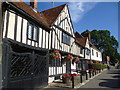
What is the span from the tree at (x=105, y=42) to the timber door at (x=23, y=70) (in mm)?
43471

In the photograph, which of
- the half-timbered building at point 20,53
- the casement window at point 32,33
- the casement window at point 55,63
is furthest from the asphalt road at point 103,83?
the casement window at point 32,33

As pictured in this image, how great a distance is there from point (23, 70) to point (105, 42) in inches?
1811

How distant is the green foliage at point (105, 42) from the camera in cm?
4903

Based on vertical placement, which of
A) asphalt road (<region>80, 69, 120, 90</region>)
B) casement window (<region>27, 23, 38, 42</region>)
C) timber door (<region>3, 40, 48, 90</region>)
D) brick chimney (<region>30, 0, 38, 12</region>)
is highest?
brick chimney (<region>30, 0, 38, 12</region>)

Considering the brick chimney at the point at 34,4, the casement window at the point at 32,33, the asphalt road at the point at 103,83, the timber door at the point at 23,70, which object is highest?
the brick chimney at the point at 34,4

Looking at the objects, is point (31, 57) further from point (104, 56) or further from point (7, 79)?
point (104, 56)

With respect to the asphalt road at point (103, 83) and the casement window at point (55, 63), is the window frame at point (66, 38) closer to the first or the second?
→ the casement window at point (55, 63)

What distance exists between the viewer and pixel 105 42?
49.0 metres

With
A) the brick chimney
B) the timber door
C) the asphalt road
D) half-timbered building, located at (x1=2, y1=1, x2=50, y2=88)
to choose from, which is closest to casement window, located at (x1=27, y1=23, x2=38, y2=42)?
half-timbered building, located at (x1=2, y1=1, x2=50, y2=88)

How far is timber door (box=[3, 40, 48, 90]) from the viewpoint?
597cm

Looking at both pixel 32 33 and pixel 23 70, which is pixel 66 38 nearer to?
pixel 32 33

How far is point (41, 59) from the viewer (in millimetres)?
9266

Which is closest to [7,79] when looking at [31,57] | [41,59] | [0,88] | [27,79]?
[0,88]

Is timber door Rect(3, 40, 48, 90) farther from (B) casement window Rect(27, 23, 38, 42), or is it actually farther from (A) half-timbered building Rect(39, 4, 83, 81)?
(A) half-timbered building Rect(39, 4, 83, 81)
